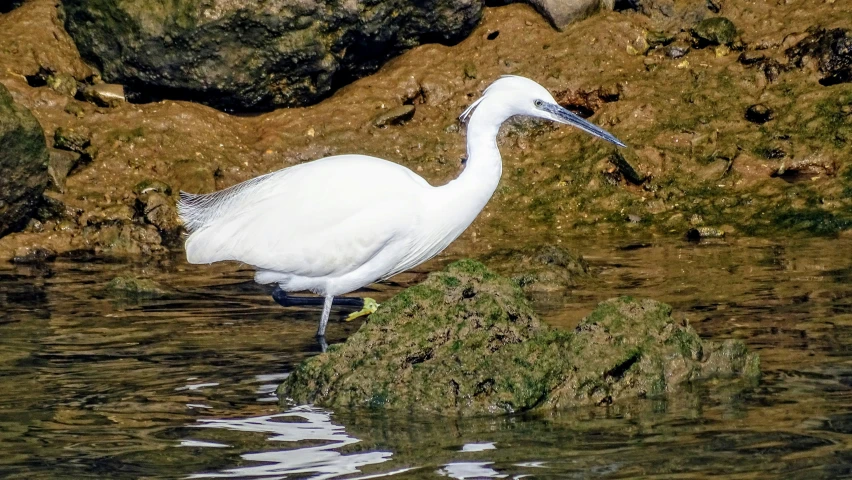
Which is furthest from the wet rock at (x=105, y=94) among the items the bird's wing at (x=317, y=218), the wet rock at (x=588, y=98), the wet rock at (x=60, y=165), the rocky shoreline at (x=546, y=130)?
the bird's wing at (x=317, y=218)

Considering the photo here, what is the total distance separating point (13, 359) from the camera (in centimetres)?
716

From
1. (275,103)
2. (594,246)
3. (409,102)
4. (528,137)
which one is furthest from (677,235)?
(275,103)

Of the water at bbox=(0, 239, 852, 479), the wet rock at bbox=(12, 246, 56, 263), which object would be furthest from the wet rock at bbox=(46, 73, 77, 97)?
the water at bbox=(0, 239, 852, 479)

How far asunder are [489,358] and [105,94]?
7.91m

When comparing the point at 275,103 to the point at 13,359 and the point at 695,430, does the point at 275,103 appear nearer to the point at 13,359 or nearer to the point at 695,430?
the point at 13,359

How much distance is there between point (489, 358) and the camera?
227 inches

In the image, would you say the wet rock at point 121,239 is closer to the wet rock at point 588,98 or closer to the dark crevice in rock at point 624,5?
the wet rock at point 588,98

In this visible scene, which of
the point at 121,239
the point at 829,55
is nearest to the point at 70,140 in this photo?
the point at 121,239

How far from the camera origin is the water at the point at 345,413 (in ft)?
16.1

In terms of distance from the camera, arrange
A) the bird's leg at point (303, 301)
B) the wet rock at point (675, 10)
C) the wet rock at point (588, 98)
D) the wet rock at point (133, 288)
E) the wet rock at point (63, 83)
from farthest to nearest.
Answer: the wet rock at point (675, 10)
the wet rock at point (63, 83)
the wet rock at point (588, 98)
the wet rock at point (133, 288)
the bird's leg at point (303, 301)

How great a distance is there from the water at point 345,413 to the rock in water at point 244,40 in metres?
3.46

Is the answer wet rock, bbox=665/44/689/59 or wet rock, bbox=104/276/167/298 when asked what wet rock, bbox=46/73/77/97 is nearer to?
wet rock, bbox=104/276/167/298

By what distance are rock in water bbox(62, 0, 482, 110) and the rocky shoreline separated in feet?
0.67

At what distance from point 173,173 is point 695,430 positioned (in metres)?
7.66
